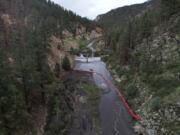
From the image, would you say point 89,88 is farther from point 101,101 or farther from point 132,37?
point 132,37

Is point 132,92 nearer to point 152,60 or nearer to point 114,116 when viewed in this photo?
point 114,116

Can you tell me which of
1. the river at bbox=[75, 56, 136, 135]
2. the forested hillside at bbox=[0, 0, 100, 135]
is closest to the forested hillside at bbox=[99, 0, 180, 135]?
the river at bbox=[75, 56, 136, 135]

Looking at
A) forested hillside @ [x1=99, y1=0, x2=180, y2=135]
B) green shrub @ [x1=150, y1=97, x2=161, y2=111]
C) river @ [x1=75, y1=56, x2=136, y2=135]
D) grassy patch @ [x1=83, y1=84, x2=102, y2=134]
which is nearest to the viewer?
forested hillside @ [x1=99, y1=0, x2=180, y2=135]

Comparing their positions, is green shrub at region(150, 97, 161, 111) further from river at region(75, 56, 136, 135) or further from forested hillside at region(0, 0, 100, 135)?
forested hillside at region(0, 0, 100, 135)

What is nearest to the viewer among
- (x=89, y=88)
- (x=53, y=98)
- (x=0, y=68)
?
(x=0, y=68)

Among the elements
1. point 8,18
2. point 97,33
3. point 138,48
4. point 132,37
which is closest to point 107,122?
point 138,48

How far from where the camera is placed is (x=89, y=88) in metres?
24.9

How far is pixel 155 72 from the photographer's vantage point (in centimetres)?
1988

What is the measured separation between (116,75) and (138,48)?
9.02 metres

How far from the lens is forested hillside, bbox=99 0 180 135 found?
13770 mm

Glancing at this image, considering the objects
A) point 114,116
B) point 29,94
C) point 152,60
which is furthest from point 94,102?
point 152,60

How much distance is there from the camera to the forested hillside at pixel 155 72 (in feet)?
45.2

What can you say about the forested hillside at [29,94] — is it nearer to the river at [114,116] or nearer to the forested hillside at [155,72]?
the river at [114,116]

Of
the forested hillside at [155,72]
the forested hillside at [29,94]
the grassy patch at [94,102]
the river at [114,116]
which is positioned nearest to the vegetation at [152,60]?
the forested hillside at [155,72]
